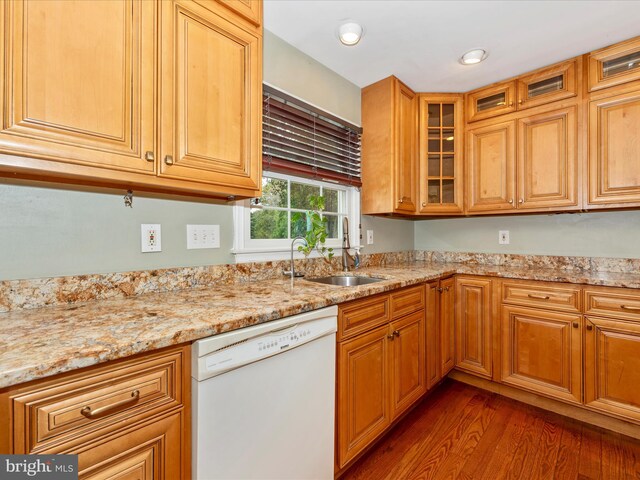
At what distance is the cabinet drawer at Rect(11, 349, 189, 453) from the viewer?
0.65m

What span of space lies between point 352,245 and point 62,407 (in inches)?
76.2

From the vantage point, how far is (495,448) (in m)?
1.68

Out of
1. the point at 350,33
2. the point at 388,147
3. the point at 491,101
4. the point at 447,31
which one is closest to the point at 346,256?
the point at 388,147

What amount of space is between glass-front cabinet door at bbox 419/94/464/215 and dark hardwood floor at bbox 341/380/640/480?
59.8 inches

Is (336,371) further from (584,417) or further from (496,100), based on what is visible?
(496,100)

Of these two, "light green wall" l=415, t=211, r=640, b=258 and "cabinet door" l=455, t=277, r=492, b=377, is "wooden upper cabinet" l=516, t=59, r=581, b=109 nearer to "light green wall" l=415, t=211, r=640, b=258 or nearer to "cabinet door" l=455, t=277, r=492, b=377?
"light green wall" l=415, t=211, r=640, b=258

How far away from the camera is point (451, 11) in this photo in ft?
5.23

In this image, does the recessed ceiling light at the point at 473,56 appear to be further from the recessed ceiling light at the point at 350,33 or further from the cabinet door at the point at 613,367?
the cabinet door at the point at 613,367

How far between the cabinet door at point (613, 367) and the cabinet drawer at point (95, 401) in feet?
7.37

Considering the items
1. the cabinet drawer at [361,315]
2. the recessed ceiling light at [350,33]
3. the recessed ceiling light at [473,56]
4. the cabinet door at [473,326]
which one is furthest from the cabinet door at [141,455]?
the recessed ceiling light at [473,56]

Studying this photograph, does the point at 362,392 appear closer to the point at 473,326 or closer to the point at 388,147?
the point at 473,326

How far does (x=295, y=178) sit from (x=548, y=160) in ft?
5.92

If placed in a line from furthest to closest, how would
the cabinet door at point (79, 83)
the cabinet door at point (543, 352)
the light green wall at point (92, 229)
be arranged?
the cabinet door at point (543, 352), the light green wall at point (92, 229), the cabinet door at point (79, 83)

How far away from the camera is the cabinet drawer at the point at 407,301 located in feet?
5.69
